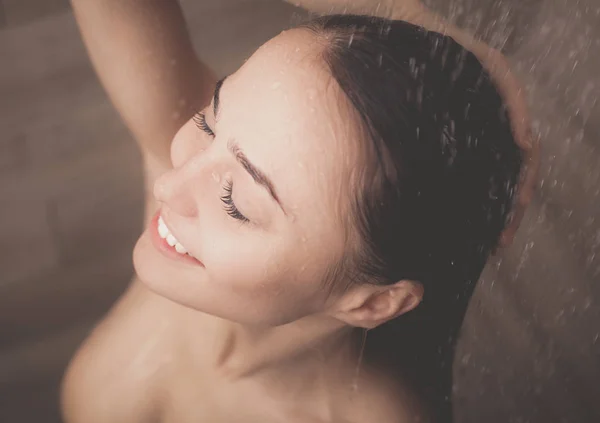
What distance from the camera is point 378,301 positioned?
0.55 meters

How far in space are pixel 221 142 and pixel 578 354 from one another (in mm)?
805

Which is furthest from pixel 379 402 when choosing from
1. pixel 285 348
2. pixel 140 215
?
pixel 140 215

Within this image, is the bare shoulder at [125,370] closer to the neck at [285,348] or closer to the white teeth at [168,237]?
the neck at [285,348]

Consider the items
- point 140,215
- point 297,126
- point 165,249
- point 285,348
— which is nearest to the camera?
point 297,126

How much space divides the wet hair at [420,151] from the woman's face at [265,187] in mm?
18

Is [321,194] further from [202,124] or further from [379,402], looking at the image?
[379,402]

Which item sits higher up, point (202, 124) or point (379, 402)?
point (202, 124)

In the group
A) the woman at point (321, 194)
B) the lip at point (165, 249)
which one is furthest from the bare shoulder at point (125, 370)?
the lip at point (165, 249)

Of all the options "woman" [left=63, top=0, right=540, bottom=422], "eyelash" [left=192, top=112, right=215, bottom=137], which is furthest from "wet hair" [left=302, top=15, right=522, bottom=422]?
"eyelash" [left=192, top=112, right=215, bottom=137]

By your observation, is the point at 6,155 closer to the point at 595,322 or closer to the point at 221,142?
the point at 221,142

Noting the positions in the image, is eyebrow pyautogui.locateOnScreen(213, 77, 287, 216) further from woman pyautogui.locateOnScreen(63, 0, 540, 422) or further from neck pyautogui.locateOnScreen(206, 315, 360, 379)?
neck pyautogui.locateOnScreen(206, 315, 360, 379)

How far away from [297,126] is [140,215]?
27.2 inches

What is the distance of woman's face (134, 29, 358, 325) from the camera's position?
46 centimetres

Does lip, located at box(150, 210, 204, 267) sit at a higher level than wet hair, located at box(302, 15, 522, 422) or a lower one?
lower
